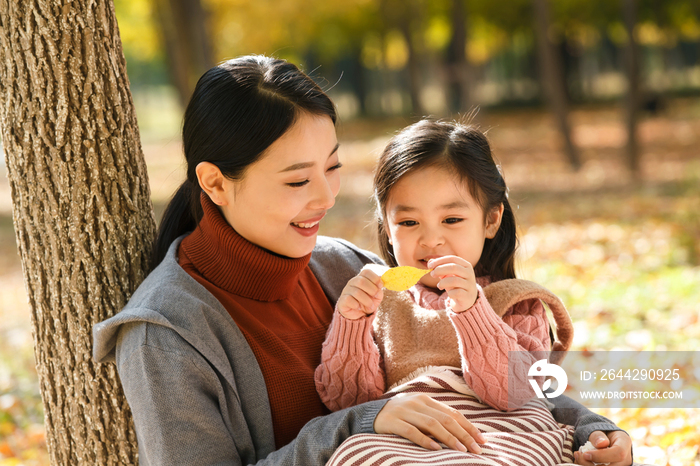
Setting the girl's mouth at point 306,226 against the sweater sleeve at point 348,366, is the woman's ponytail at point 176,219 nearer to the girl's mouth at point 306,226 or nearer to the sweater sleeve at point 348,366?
the girl's mouth at point 306,226

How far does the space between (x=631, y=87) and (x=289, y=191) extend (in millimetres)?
10440

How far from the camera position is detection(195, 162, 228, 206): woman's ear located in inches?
86.0

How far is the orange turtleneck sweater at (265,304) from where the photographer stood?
7.14 ft

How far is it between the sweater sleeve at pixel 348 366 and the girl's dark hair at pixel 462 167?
569mm

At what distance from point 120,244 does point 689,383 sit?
3.45 metres

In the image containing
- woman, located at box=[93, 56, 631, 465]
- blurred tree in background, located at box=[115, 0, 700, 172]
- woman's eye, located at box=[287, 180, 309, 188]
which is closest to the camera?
woman, located at box=[93, 56, 631, 465]

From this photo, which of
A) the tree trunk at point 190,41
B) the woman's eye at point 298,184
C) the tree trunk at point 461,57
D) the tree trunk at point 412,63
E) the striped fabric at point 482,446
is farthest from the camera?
the tree trunk at point 412,63

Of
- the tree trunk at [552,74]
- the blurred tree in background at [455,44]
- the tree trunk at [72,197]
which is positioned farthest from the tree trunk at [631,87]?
the tree trunk at [72,197]

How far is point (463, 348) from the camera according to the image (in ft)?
6.91

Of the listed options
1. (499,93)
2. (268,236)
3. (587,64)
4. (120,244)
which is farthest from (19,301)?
(587,64)

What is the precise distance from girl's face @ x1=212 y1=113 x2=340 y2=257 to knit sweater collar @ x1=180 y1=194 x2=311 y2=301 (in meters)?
0.04

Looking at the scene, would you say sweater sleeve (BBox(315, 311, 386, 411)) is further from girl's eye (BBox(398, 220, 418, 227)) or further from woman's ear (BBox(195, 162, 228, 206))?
woman's ear (BBox(195, 162, 228, 206))

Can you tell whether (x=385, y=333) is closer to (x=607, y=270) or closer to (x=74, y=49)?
(x=74, y=49)

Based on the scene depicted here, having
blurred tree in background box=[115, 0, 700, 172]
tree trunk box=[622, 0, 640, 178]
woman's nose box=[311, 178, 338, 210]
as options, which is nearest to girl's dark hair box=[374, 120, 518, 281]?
woman's nose box=[311, 178, 338, 210]
